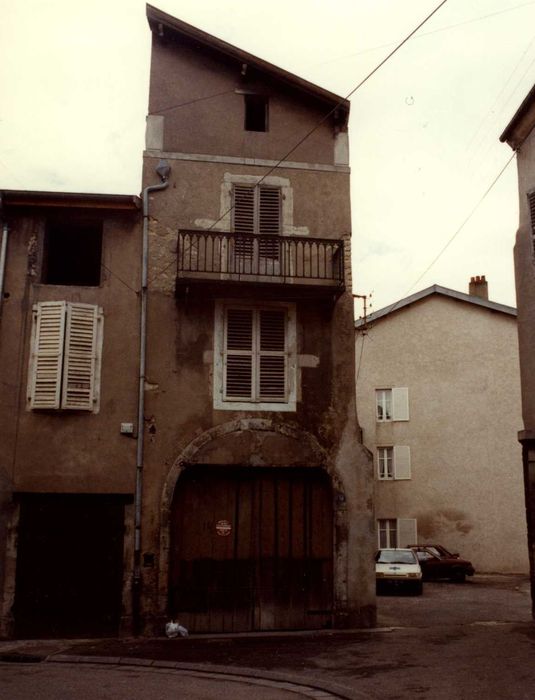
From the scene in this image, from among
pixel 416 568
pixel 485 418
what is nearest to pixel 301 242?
pixel 416 568

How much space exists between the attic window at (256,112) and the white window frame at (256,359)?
3948 millimetres

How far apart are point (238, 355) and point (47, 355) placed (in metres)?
3.57

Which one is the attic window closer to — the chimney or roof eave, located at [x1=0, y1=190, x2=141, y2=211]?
roof eave, located at [x1=0, y1=190, x2=141, y2=211]

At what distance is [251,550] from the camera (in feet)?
45.8

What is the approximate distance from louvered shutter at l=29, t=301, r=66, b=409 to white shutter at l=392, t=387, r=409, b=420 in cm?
1927

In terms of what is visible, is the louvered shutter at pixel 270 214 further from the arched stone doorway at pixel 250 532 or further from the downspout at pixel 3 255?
the downspout at pixel 3 255

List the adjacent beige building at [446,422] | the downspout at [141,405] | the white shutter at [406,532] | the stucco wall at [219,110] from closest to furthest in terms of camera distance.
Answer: the downspout at [141,405] → the stucco wall at [219,110] → the adjacent beige building at [446,422] → the white shutter at [406,532]

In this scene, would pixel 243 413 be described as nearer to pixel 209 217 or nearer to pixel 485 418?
pixel 209 217

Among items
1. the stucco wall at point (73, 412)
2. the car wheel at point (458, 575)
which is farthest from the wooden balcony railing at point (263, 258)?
the car wheel at point (458, 575)

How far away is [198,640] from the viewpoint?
12.7 meters

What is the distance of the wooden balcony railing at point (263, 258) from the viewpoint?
1463cm

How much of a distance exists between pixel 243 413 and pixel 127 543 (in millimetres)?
3173

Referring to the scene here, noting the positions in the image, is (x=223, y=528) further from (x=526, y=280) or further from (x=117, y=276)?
(x=526, y=280)

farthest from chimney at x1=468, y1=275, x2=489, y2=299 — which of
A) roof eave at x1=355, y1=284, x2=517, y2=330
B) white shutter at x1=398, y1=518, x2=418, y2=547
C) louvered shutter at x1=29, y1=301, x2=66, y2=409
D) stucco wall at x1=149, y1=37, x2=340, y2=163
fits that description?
louvered shutter at x1=29, y1=301, x2=66, y2=409
